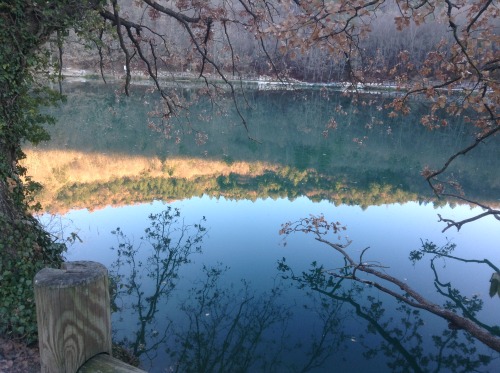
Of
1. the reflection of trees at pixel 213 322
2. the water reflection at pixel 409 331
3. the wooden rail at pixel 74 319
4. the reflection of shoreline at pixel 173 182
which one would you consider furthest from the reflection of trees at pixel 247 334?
the reflection of shoreline at pixel 173 182

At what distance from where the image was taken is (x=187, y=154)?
16.4m

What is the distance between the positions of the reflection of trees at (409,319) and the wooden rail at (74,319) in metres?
4.86

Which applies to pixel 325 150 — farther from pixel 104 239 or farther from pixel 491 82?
pixel 491 82

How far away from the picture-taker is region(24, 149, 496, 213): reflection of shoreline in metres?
11.4

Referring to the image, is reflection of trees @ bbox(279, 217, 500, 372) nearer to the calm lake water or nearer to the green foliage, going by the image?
the calm lake water

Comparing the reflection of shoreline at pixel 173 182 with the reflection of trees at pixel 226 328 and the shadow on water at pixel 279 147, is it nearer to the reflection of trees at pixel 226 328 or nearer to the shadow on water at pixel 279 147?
the shadow on water at pixel 279 147

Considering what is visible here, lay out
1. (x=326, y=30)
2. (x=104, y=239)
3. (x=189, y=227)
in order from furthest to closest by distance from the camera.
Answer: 1. (x=189, y=227)
2. (x=104, y=239)
3. (x=326, y=30)

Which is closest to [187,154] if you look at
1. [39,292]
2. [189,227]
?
[189,227]

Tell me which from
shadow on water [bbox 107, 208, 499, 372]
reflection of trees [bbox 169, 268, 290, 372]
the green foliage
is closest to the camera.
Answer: the green foliage

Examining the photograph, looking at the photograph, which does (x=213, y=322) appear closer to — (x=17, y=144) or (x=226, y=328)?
(x=226, y=328)

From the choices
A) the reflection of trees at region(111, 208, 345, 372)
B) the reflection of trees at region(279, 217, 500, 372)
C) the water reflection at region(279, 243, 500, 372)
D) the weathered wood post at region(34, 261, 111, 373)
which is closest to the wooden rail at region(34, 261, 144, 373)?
the weathered wood post at region(34, 261, 111, 373)

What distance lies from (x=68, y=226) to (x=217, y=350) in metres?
5.14

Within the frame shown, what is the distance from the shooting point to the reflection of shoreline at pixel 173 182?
37.6ft

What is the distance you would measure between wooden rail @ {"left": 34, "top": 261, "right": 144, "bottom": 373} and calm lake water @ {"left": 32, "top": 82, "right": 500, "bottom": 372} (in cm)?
419
